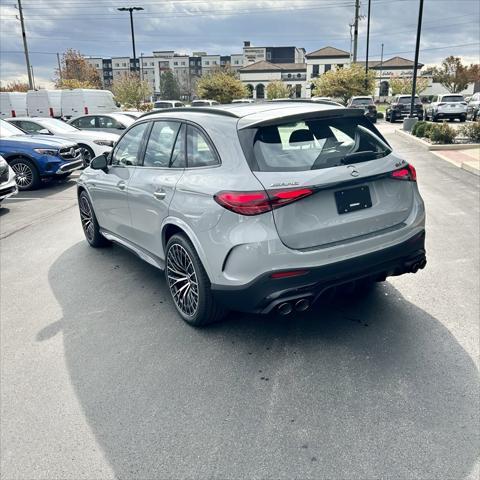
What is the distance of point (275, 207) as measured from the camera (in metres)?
3.25

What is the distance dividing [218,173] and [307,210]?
0.72m

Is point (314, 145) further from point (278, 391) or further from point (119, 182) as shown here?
point (119, 182)

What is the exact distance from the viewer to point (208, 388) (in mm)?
3266

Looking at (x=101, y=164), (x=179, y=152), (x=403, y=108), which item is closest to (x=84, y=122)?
(x=101, y=164)

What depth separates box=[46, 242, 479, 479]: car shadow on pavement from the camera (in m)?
2.59

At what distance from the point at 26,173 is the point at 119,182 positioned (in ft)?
25.3

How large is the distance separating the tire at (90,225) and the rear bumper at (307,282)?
3.23 m

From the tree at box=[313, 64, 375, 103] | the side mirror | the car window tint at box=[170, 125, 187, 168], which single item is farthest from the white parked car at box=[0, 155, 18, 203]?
the tree at box=[313, 64, 375, 103]

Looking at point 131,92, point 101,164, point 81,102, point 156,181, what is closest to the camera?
point 156,181

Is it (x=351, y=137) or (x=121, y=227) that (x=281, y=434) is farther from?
(x=121, y=227)

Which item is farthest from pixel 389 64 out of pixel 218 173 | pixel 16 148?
pixel 218 173

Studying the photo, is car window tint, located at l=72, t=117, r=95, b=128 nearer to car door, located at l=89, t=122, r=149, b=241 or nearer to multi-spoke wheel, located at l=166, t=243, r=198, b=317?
car door, located at l=89, t=122, r=149, b=241

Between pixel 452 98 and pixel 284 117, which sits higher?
pixel 284 117

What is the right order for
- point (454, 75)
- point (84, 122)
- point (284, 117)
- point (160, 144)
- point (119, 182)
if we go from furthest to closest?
point (454, 75) → point (84, 122) → point (119, 182) → point (160, 144) → point (284, 117)
